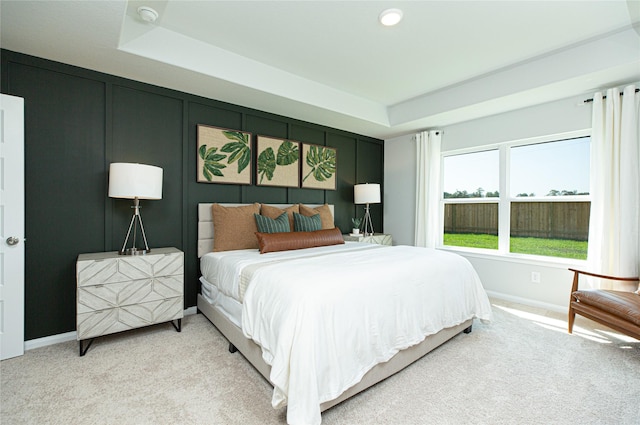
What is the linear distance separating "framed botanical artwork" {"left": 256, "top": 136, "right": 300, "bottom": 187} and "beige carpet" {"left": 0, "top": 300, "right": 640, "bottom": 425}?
2.05m

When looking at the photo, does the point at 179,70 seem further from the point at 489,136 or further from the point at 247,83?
the point at 489,136

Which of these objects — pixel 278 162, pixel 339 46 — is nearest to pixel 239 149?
pixel 278 162

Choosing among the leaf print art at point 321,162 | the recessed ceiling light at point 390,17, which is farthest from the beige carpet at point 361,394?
the recessed ceiling light at point 390,17

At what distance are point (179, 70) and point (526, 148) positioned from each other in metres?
4.30

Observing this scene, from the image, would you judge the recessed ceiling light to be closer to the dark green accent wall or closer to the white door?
the dark green accent wall

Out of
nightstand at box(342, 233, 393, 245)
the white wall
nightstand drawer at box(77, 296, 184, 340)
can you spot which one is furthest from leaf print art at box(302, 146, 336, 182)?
nightstand drawer at box(77, 296, 184, 340)

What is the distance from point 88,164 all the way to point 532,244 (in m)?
5.23

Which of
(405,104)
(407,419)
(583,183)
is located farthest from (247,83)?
(583,183)

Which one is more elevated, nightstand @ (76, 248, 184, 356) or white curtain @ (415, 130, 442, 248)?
white curtain @ (415, 130, 442, 248)

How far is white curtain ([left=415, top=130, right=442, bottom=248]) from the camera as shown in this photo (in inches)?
181

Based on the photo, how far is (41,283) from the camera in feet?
8.32

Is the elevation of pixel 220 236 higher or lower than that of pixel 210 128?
lower

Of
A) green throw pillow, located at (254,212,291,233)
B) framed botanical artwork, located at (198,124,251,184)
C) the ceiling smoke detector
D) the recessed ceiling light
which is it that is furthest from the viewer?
framed botanical artwork, located at (198,124,251,184)

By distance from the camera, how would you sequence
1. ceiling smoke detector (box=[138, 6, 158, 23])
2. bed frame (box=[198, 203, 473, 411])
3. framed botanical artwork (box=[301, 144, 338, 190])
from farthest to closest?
1. framed botanical artwork (box=[301, 144, 338, 190])
2. ceiling smoke detector (box=[138, 6, 158, 23])
3. bed frame (box=[198, 203, 473, 411])
